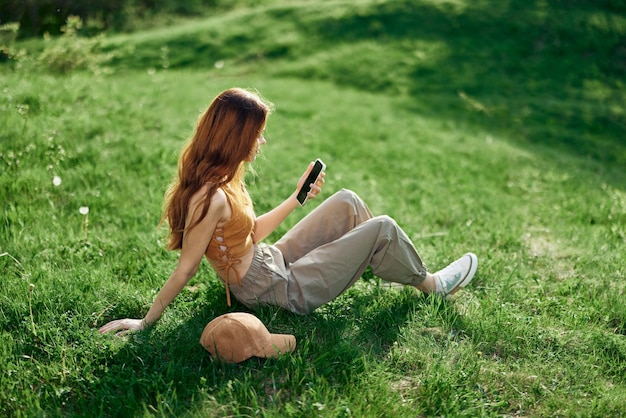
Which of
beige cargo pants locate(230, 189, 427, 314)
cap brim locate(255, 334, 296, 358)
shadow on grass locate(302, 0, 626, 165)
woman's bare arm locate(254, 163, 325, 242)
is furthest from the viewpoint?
shadow on grass locate(302, 0, 626, 165)

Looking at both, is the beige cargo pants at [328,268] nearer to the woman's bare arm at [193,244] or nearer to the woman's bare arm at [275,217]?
the woman's bare arm at [275,217]

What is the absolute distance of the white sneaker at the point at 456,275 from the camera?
387 cm

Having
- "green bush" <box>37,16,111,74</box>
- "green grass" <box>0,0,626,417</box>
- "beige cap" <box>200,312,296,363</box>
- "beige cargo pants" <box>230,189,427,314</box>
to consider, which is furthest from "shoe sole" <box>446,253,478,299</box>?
"green bush" <box>37,16,111,74</box>

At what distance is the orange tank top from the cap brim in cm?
42

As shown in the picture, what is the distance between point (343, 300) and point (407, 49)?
1013 centimetres

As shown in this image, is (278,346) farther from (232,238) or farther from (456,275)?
(456,275)

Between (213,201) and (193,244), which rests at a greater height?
(213,201)

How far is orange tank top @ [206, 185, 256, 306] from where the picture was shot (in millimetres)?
3301

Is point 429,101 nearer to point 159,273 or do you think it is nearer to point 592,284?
point 592,284

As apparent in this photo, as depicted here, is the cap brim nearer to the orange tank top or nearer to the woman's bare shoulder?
the orange tank top

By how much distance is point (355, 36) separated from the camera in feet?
44.1

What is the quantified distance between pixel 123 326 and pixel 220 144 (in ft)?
3.93

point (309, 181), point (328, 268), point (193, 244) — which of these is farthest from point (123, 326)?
point (309, 181)

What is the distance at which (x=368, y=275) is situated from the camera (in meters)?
4.31
